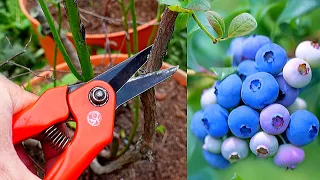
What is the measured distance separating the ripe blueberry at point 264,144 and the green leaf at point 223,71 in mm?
93

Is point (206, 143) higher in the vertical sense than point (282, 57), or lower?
lower

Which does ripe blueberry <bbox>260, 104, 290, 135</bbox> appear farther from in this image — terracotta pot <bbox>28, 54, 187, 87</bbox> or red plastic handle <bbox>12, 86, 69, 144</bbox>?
terracotta pot <bbox>28, 54, 187, 87</bbox>

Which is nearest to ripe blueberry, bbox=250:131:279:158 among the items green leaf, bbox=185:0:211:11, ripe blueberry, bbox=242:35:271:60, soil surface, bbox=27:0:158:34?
ripe blueberry, bbox=242:35:271:60

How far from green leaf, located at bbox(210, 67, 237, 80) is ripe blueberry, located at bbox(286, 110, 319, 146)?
10cm

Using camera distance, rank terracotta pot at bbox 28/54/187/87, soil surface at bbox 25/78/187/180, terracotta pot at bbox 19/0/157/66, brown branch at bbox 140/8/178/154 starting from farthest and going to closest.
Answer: terracotta pot at bbox 19/0/157/66 < terracotta pot at bbox 28/54/187/87 < soil surface at bbox 25/78/187/180 < brown branch at bbox 140/8/178/154

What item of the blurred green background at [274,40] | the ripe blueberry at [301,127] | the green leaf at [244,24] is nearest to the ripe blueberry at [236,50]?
the blurred green background at [274,40]

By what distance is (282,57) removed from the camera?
725 mm

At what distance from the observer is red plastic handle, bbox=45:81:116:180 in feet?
2.19

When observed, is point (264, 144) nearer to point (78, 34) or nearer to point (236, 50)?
point (236, 50)

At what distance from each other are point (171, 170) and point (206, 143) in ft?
0.84

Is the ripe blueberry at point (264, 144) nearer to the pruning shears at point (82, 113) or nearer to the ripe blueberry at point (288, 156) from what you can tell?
the ripe blueberry at point (288, 156)

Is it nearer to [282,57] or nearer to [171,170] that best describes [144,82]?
[282,57]

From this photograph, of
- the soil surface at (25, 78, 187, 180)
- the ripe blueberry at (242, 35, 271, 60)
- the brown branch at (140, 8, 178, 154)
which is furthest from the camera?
the soil surface at (25, 78, 187, 180)

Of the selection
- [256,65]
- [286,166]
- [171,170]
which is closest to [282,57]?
[256,65]
